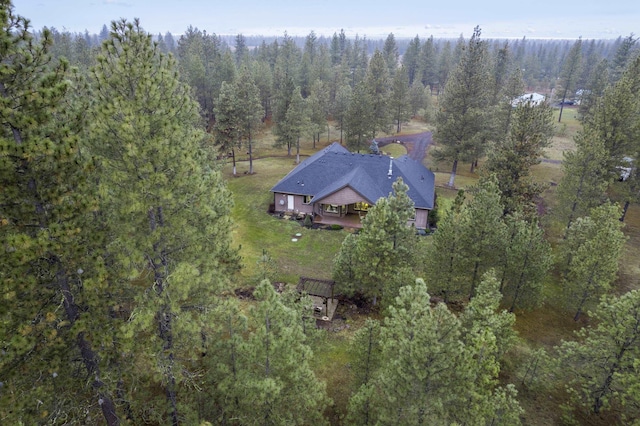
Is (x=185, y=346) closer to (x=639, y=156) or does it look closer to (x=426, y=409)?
(x=426, y=409)

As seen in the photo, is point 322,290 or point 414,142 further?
point 414,142

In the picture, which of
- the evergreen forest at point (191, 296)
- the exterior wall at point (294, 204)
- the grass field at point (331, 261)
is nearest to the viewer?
the evergreen forest at point (191, 296)

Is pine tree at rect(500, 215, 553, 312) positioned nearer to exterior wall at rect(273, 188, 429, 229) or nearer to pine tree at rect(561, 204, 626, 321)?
pine tree at rect(561, 204, 626, 321)

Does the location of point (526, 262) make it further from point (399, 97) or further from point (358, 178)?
point (399, 97)

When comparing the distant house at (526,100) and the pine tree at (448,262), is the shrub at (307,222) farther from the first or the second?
the distant house at (526,100)

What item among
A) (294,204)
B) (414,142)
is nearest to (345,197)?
(294,204)

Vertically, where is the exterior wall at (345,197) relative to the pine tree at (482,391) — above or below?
below

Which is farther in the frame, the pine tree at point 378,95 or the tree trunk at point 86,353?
the pine tree at point 378,95

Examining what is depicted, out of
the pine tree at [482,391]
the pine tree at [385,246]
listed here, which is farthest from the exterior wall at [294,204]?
the pine tree at [482,391]
